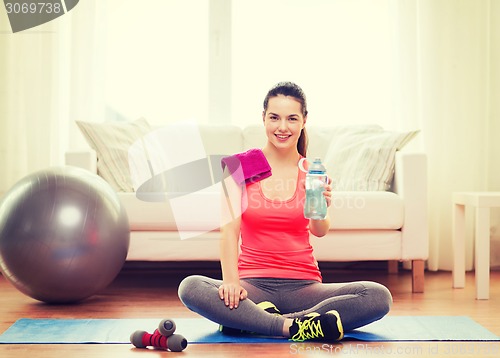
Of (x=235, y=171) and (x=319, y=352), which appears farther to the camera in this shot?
(x=235, y=171)

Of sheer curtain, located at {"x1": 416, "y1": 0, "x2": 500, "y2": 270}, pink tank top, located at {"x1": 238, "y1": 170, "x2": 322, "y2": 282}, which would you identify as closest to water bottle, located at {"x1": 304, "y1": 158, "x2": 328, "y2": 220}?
pink tank top, located at {"x1": 238, "y1": 170, "x2": 322, "y2": 282}

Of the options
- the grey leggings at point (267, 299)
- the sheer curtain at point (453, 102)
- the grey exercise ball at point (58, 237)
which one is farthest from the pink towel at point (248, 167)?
the sheer curtain at point (453, 102)

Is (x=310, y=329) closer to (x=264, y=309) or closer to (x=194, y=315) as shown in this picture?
(x=264, y=309)

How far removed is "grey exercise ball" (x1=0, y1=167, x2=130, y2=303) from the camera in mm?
2625

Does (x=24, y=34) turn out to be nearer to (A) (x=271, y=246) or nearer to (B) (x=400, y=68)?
(B) (x=400, y=68)

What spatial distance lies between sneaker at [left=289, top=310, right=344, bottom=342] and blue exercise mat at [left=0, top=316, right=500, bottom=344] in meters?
0.07

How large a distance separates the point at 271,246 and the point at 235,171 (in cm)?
28

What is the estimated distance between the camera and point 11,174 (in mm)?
→ 4051

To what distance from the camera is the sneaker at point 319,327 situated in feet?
6.86

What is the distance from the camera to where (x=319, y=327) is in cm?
210

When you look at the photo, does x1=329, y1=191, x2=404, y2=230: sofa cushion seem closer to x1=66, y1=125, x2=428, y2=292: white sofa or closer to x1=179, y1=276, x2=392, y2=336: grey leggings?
x1=66, y1=125, x2=428, y2=292: white sofa

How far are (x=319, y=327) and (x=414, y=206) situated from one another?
1.33 meters

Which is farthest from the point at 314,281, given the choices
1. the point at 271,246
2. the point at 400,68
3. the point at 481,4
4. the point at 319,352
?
the point at 481,4

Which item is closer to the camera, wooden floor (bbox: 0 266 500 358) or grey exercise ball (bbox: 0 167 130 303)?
wooden floor (bbox: 0 266 500 358)
